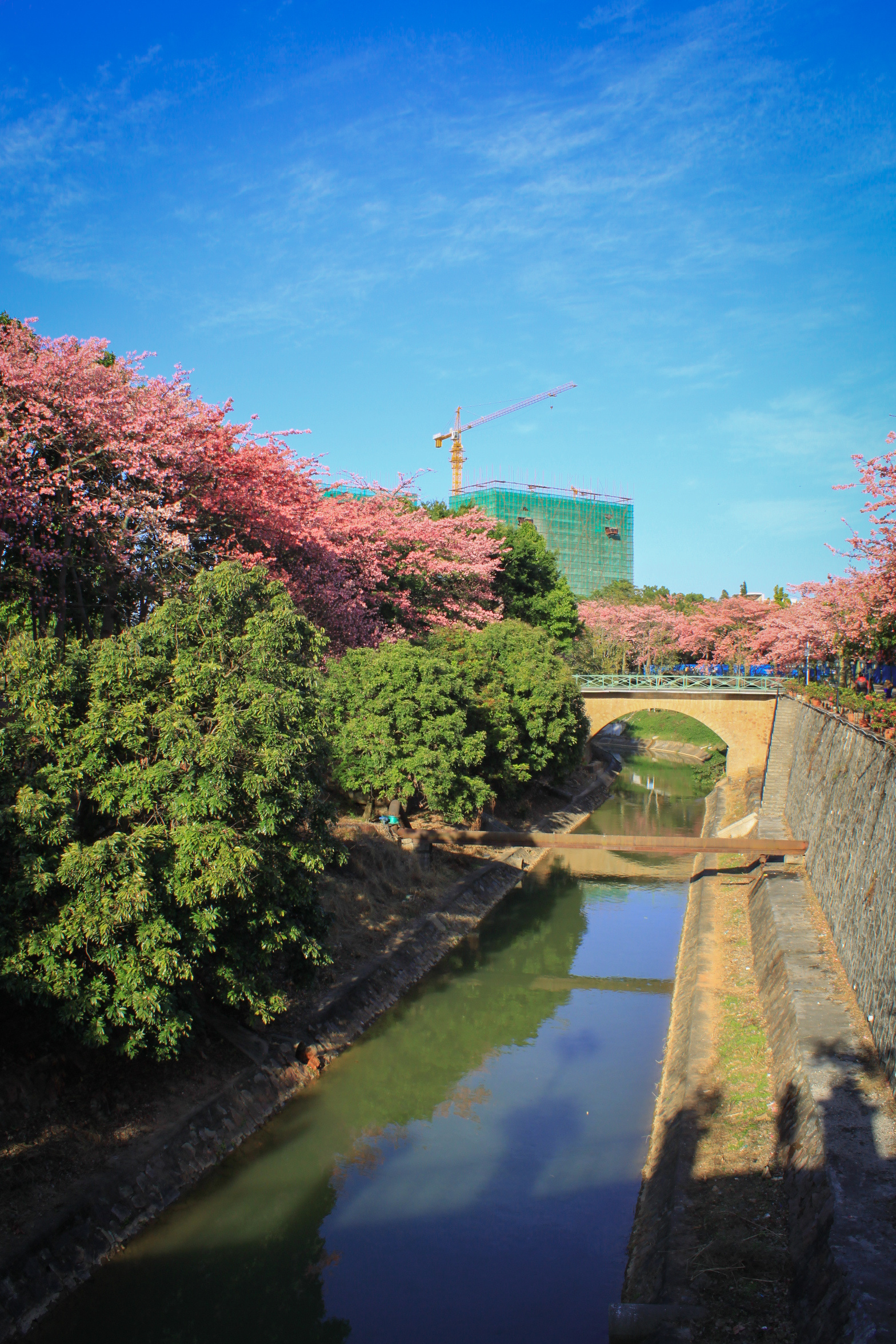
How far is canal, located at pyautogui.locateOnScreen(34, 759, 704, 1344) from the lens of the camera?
9.14 m

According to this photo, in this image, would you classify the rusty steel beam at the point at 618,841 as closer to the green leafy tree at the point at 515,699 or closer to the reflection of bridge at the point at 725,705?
the green leafy tree at the point at 515,699

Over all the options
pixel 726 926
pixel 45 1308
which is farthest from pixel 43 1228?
pixel 726 926

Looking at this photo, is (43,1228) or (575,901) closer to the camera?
(43,1228)

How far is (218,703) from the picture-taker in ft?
34.3

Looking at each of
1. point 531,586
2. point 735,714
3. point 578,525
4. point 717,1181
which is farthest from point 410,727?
point 578,525

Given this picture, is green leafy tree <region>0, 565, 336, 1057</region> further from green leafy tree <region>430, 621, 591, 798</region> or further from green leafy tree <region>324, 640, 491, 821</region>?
green leafy tree <region>430, 621, 591, 798</region>

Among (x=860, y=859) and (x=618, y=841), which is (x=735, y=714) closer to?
(x=618, y=841)

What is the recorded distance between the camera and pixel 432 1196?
11.3m

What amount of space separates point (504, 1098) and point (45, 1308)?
7.02 metres

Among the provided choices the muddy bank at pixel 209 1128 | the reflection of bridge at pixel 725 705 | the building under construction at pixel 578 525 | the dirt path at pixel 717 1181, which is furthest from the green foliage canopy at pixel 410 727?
the building under construction at pixel 578 525

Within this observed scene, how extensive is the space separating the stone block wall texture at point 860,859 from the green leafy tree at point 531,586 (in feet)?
66.9

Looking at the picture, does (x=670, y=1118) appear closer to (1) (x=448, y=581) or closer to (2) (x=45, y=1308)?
(2) (x=45, y=1308)

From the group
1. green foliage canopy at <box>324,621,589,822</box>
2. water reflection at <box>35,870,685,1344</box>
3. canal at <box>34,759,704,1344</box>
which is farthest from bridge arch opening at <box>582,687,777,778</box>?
water reflection at <box>35,870,685,1344</box>

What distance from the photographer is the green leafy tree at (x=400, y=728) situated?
70.6 feet
